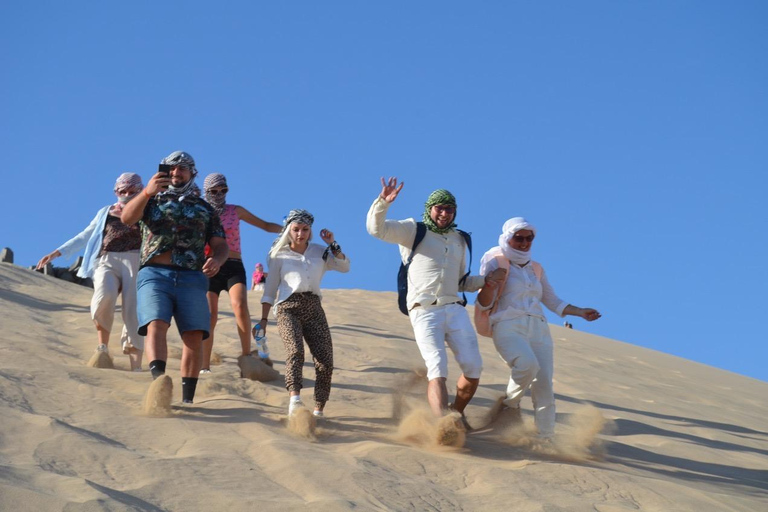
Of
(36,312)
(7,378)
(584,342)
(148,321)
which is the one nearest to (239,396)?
(148,321)

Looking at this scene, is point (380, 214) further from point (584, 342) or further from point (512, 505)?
point (584, 342)

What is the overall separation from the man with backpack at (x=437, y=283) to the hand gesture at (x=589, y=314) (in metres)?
0.79

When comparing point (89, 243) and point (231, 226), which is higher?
point (231, 226)

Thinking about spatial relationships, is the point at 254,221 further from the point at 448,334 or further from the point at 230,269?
the point at 448,334

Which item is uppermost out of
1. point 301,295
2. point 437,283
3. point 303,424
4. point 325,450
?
point 437,283

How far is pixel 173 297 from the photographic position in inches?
233

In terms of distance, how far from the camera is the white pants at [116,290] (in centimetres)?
739

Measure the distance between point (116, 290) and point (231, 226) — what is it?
113 centimetres

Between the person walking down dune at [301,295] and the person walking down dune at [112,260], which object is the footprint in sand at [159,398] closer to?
the person walking down dune at [301,295]

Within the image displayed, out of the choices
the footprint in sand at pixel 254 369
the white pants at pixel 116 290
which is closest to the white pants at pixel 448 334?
the footprint in sand at pixel 254 369

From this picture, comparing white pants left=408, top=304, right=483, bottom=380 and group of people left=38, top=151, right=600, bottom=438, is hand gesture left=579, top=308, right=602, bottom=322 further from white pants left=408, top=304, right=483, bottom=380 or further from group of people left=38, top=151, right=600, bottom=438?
white pants left=408, top=304, right=483, bottom=380

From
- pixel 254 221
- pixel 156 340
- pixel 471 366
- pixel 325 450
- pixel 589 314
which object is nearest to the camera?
pixel 325 450

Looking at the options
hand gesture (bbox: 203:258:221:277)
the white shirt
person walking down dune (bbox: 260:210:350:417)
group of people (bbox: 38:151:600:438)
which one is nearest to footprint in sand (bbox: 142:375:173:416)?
group of people (bbox: 38:151:600:438)

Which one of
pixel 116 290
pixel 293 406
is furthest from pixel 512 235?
pixel 116 290
